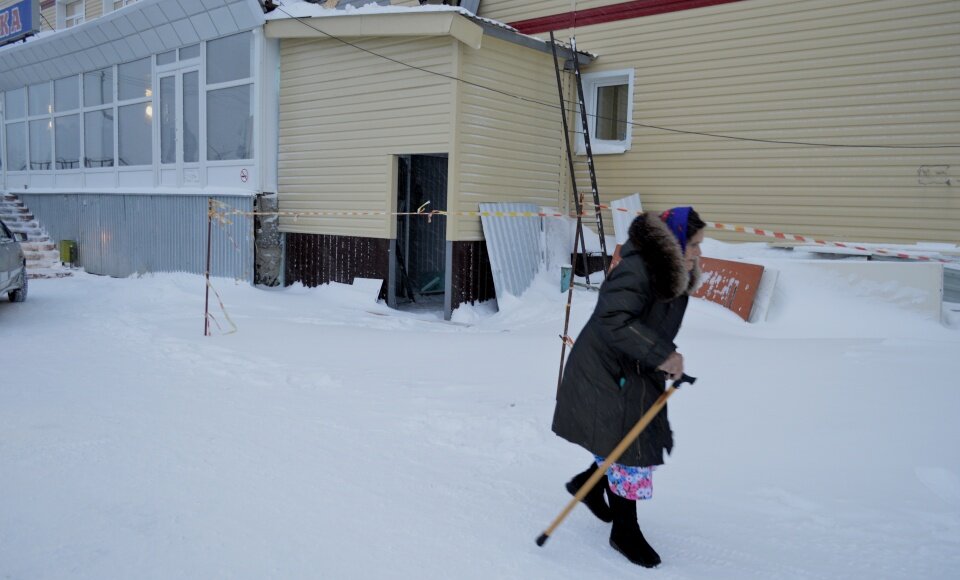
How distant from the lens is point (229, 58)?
1280cm

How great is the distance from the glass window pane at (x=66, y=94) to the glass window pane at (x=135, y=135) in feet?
7.76

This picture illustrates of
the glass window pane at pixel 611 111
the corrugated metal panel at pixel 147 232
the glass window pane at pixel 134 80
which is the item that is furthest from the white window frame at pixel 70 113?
the glass window pane at pixel 611 111

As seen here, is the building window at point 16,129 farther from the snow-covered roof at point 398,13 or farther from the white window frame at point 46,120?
the snow-covered roof at point 398,13

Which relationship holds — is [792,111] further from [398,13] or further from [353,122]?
[353,122]

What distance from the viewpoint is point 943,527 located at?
141 inches

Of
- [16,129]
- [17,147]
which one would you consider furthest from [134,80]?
[17,147]

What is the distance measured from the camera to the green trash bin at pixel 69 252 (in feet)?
55.4

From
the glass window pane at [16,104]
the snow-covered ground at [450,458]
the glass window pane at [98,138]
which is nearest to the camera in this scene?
the snow-covered ground at [450,458]

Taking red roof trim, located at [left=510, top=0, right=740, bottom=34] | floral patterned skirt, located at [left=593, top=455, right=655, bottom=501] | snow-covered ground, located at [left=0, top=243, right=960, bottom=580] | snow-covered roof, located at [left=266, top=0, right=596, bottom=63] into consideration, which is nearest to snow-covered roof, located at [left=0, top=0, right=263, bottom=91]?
snow-covered roof, located at [left=266, top=0, right=596, bottom=63]

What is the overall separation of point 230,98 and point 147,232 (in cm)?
383

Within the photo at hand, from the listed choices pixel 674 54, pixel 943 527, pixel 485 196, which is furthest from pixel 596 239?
pixel 943 527

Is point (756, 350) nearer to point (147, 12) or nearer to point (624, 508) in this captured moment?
point (624, 508)

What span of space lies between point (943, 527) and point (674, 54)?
30.8ft

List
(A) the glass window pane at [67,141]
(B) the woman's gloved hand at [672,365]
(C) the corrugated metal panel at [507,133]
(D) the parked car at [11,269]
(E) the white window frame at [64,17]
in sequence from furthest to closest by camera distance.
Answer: (E) the white window frame at [64,17]
(A) the glass window pane at [67,141]
(C) the corrugated metal panel at [507,133]
(D) the parked car at [11,269]
(B) the woman's gloved hand at [672,365]
